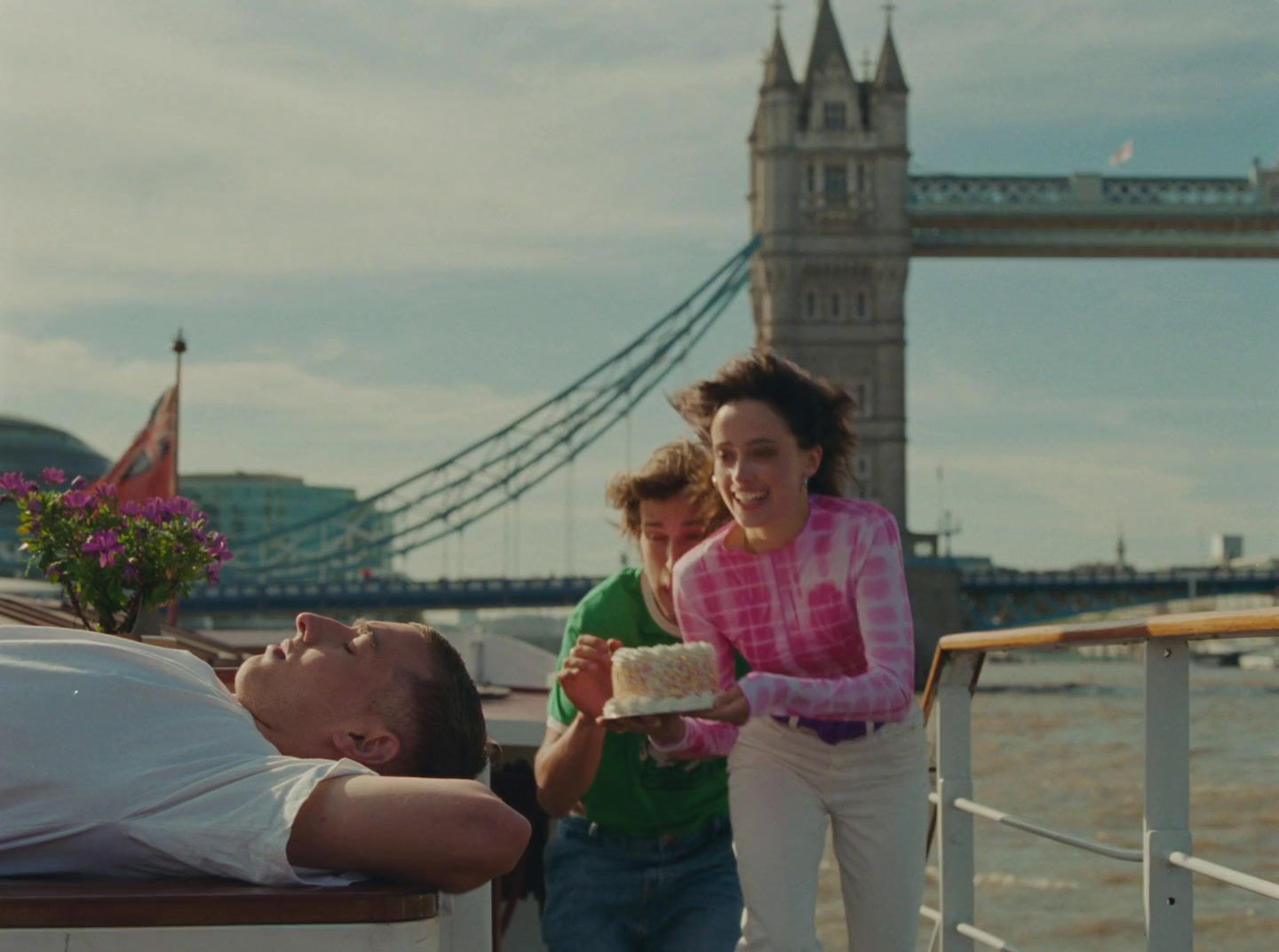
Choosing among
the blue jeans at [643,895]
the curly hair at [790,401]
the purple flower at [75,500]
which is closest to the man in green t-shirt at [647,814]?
the blue jeans at [643,895]

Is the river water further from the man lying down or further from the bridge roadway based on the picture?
the bridge roadway

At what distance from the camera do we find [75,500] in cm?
302

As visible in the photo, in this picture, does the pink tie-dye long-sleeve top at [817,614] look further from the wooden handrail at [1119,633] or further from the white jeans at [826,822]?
the wooden handrail at [1119,633]

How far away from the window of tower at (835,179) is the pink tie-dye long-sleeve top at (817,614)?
51.2 m

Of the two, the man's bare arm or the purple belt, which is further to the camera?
the purple belt

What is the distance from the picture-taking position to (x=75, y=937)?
1177 mm

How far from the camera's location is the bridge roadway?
137 ft

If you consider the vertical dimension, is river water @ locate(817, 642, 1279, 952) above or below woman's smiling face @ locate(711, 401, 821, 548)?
below

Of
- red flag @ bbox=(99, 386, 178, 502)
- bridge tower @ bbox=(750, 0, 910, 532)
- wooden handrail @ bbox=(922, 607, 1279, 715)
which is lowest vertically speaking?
wooden handrail @ bbox=(922, 607, 1279, 715)

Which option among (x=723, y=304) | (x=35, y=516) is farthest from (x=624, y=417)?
(x=35, y=516)

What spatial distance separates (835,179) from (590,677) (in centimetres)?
5146

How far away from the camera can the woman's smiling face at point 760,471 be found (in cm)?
244

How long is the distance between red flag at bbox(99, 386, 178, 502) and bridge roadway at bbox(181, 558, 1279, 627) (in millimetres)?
29295

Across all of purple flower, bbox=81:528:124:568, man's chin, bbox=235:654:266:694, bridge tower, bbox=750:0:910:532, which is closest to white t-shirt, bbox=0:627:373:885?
man's chin, bbox=235:654:266:694
